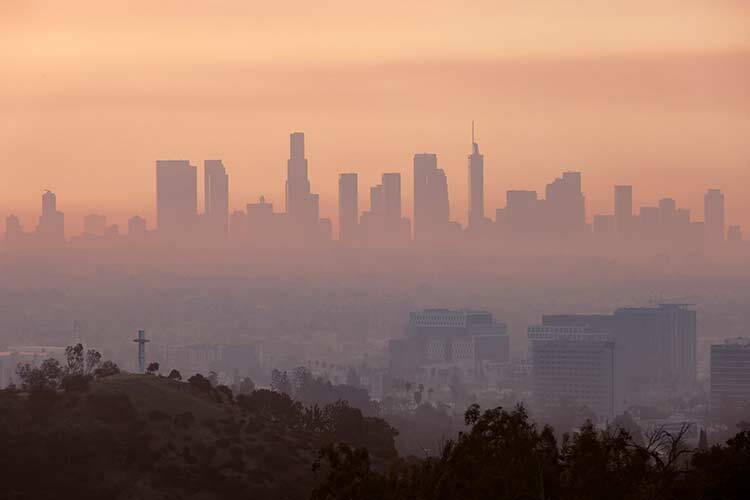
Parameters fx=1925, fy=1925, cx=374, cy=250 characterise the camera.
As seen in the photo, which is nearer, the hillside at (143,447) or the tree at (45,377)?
the hillside at (143,447)

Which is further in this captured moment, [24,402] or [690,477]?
[24,402]

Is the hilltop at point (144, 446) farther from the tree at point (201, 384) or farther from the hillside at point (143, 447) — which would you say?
the tree at point (201, 384)

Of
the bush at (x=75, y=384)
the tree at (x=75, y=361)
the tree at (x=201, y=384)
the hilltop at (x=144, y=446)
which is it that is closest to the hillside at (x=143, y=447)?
the hilltop at (x=144, y=446)

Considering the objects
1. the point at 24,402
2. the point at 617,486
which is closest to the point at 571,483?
the point at 617,486

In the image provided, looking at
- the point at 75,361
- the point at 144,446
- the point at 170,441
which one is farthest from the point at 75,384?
the point at 75,361

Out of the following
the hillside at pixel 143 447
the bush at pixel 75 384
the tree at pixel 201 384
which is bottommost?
the hillside at pixel 143 447

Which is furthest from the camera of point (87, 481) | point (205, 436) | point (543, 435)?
point (205, 436)

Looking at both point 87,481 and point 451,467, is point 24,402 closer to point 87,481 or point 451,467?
point 87,481

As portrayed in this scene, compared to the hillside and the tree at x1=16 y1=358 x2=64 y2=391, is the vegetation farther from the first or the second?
the tree at x1=16 y1=358 x2=64 y2=391
